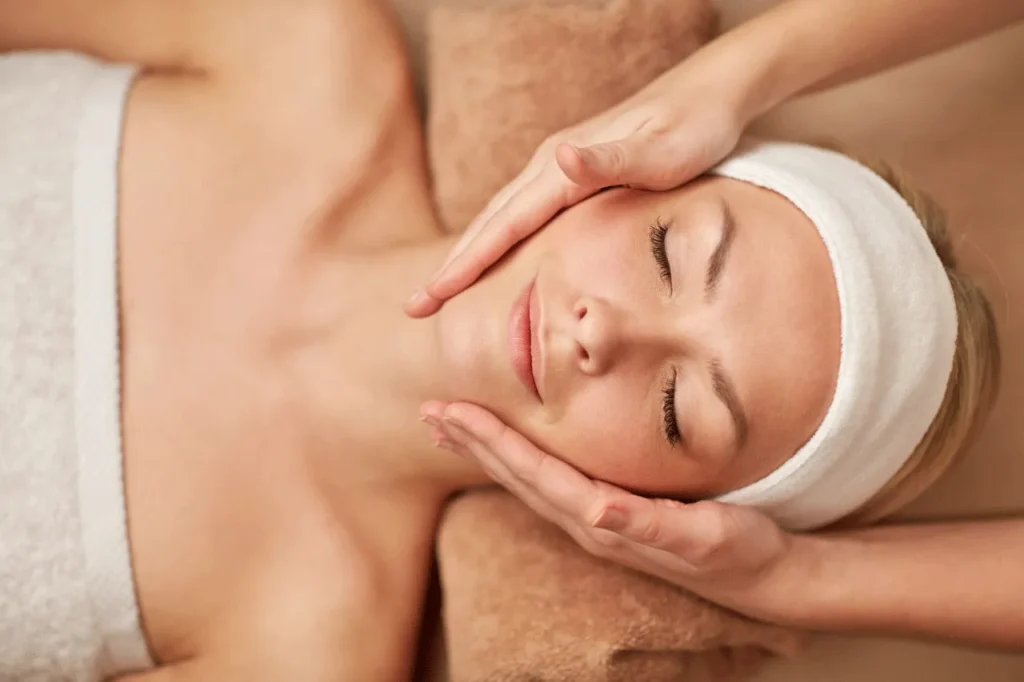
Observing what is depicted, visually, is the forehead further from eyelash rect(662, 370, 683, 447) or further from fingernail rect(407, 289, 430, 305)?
fingernail rect(407, 289, 430, 305)

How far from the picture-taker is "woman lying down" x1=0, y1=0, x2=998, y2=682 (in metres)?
0.96

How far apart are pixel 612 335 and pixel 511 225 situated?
0.68 feet

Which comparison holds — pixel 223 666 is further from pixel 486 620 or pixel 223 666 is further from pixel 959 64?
pixel 959 64

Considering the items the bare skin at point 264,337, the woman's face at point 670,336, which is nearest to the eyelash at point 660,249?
the woman's face at point 670,336

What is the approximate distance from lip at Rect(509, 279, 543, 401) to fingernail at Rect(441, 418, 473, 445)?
107 mm

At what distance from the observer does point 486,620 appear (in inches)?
46.3

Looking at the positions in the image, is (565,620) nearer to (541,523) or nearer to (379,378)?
(541,523)

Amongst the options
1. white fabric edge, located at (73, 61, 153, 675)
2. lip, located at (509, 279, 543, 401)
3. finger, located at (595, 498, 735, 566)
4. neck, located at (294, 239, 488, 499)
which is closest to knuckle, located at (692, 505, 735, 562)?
finger, located at (595, 498, 735, 566)

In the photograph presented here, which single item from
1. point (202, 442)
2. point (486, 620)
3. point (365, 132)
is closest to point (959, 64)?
point (365, 132)

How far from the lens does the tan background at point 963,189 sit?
1288mm

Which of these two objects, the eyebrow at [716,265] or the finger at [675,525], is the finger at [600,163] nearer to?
the eyebrow at [716,265]

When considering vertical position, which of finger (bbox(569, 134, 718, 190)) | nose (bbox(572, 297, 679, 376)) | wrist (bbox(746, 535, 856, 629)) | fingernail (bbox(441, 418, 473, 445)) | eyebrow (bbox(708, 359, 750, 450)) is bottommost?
wrist (bbox(746, 535, 856, 629))

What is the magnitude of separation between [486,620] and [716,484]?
0.37 meters

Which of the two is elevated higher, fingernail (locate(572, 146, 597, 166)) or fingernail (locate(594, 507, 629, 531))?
fingernail (locate(572, 146, 597, 166))
